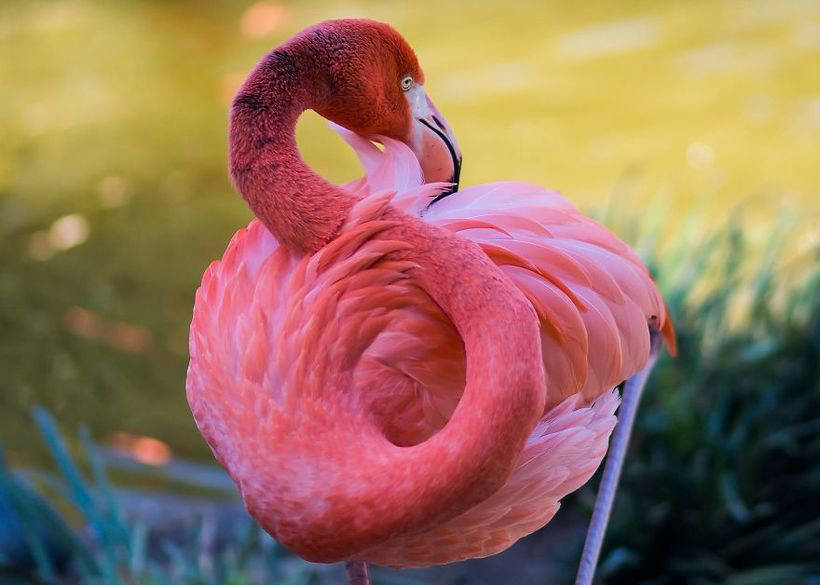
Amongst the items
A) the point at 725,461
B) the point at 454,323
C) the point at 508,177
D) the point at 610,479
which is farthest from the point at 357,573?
the point at 508,177

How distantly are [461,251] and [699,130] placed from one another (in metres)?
4.40

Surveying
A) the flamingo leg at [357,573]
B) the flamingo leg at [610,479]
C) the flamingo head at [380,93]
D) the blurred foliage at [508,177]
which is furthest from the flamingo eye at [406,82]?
the blurred foliage at [508,177]

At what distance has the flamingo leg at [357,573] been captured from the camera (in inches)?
80.5

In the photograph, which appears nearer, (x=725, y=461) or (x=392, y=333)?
(x=392, y=333)

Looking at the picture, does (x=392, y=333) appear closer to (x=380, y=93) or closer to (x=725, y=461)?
(x=380, y=93)

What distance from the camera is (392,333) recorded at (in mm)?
1697

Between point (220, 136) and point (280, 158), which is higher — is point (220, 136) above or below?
below

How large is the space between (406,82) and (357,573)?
0.97 m

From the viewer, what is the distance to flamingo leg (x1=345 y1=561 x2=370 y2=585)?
204 centimetres

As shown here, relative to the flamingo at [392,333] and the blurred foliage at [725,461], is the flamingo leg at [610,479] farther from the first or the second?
the blurred foliage at [725,461]

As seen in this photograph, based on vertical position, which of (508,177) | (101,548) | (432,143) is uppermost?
(432,143)

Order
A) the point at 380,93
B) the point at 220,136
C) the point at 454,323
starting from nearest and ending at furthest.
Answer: the point at 454,323
the point at 380,93
the point at 220,136

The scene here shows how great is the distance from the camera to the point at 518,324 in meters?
1.48

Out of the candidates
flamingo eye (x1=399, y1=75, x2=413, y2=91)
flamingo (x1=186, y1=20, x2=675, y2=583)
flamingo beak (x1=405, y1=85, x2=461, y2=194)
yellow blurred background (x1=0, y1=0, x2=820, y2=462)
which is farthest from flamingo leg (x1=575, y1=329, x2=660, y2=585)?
yellow blurred background (x1=0, y1=0, x2=820, y2=462)
